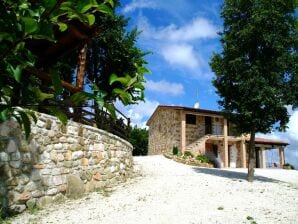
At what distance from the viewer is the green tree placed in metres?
18.2

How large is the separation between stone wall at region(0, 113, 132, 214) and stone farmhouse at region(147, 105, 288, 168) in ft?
68.4

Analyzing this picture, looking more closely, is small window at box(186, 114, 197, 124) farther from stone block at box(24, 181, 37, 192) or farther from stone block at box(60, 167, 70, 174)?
stone block at box(24, 181, 37, 192)

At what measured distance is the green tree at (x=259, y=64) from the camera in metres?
18.2

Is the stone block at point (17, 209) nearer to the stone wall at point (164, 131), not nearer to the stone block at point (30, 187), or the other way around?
the stone block at point (30, 187)


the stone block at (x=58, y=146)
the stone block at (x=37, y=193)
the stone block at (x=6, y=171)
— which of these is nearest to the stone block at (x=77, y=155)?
the stone block at (x=58, y=146)

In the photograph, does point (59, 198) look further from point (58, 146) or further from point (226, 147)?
point (226, 147)

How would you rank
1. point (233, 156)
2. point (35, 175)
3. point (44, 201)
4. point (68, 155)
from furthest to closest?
point (233, 156)
point (68, 155)
point (44, 201)
point (35, 175)

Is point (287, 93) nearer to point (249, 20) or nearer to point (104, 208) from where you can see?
point (249, 20)

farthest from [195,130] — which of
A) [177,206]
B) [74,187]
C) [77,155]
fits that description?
[177,206]

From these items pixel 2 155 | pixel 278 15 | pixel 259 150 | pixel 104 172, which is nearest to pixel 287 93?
pixel 278 15

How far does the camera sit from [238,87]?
1878 cm

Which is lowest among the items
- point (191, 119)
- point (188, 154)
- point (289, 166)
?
point (289, 166)

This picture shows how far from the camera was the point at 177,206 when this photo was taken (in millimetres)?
10859

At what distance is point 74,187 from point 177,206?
3351 mm
